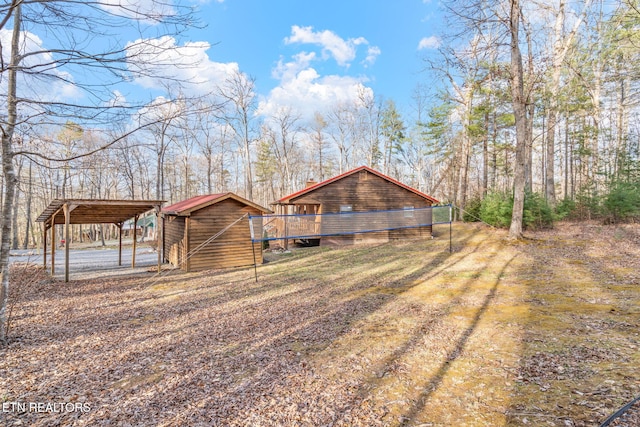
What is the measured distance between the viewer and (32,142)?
4789 millimetres

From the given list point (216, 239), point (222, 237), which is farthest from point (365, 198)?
point (216, 239)

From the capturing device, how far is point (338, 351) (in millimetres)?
4375

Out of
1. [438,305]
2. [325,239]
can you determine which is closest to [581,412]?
[438,305]

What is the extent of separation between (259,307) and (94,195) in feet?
108

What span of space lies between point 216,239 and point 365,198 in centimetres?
860

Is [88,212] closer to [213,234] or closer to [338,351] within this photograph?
[213,234]

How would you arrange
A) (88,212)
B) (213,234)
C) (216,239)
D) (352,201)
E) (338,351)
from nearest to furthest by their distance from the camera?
(338,351), (88,212), (213,234), (216,239), (352,201)

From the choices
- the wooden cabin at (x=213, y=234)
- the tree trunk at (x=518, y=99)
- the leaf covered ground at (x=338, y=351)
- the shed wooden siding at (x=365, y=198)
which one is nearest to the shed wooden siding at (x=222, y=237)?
the wooden cabin at (x=213, y=234)

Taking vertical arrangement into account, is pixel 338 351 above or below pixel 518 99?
below

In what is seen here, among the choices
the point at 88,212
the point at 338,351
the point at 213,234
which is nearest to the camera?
the point at 338,351

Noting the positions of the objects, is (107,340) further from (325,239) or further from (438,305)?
(325,239)

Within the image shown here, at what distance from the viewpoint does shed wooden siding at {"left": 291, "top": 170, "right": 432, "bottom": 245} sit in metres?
15.9

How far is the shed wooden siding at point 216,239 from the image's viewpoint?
11.0 m

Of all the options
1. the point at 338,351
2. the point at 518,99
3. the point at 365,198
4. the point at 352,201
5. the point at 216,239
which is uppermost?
the point at 518,99
